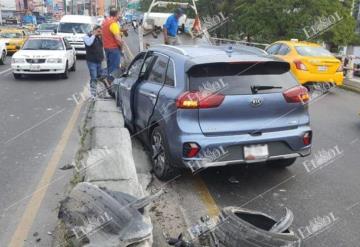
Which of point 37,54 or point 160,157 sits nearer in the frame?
point 160,157

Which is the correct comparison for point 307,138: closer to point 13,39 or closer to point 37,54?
point 37,54

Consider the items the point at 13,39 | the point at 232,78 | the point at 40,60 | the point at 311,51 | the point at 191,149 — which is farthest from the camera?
the point at 13,39

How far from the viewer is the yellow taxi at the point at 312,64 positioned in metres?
13.7

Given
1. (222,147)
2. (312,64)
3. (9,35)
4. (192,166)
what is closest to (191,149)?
(192,166)

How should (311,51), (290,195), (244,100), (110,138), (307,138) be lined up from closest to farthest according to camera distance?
(244,100) < (290,195) < (307,138) < (110,138) < (311,51)

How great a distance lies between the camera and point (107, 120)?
6.73 m

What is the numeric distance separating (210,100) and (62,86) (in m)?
10.0

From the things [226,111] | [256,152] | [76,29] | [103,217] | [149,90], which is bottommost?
[76,29]

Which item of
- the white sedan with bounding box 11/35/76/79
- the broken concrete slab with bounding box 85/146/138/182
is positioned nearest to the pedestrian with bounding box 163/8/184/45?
the white sedan with bounding box 11/35/76/79

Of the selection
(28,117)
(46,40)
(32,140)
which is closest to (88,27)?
(46,40)

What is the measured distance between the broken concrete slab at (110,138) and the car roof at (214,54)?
1.20 m

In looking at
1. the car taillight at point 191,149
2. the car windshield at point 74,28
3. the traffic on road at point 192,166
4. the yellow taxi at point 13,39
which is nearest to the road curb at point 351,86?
the traffic on road at point 192,166

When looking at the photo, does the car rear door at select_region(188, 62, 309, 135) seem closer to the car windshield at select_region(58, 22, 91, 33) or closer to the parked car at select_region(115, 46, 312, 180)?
the parked car at select_region(115, 46, 312, 180)

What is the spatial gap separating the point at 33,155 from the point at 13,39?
21468 millimetres
